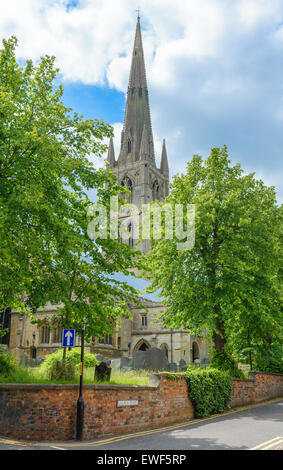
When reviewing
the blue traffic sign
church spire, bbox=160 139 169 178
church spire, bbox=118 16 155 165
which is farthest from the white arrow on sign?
church spire, bbox=160 139 169 178

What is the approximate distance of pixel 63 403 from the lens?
1089 centimetres

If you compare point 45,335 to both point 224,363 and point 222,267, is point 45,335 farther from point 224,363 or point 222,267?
point 222,267

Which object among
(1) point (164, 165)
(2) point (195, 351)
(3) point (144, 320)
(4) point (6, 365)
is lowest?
(2) point (195, 351)

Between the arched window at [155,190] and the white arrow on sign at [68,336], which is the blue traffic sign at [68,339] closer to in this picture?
the white arrow on sign at [68,336]

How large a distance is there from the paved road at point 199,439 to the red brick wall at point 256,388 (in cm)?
456

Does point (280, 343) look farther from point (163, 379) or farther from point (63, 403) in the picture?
point (63, 403)

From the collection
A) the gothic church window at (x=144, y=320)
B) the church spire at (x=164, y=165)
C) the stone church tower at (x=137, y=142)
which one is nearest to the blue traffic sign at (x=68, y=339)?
the gothic church window at (x=144, y=320)

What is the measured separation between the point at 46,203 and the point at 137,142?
269 ft

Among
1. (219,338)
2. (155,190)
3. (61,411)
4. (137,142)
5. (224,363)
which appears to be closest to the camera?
(61,411)

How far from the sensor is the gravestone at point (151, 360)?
21.9m

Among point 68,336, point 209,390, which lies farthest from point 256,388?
point 68,336

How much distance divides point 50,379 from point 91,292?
3.12m

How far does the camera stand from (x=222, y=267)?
20.1m
